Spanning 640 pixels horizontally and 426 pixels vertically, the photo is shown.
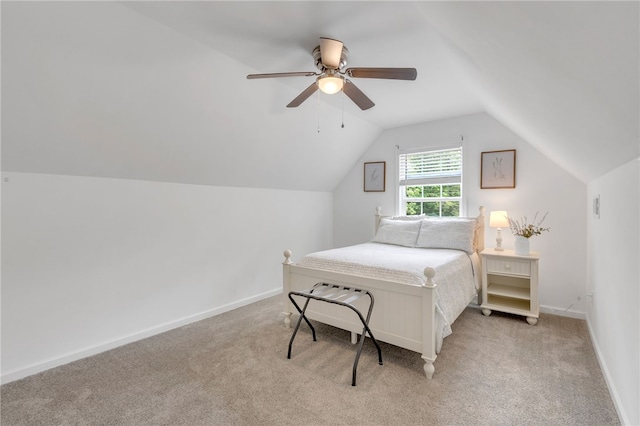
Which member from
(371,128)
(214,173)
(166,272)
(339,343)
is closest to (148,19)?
(214,173)

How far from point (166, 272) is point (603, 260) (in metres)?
3.71

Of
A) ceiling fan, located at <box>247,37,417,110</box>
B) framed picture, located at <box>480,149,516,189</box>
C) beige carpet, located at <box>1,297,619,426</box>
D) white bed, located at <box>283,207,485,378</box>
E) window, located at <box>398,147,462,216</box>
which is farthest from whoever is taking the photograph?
window, located at <box>398,147,462,216</box>

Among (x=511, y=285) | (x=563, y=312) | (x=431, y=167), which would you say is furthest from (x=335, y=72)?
(x=563, y=312)

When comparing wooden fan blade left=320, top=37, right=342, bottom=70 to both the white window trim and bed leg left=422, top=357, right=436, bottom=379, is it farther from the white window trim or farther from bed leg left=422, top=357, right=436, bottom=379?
the white window trim

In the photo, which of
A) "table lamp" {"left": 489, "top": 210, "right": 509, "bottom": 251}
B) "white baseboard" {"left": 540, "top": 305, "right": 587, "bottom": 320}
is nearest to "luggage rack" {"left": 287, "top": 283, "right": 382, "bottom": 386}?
"table lamp" {"left": 489, "top": 210, "right": 509, "bottom": 251}

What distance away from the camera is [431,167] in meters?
4.12

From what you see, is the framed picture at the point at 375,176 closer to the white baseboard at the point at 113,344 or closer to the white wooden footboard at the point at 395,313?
the white wooden footboard at the point at 395,313

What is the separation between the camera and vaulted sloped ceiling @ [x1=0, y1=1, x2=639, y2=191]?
953 millimetres

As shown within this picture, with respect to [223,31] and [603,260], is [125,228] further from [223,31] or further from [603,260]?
[603,260]

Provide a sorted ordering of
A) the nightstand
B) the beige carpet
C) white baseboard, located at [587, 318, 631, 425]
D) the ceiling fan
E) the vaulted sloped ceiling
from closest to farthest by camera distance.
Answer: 1. the vaulted sloped ceiling
2. white baseboard, located at [587, 318, 631, 425]
3. the beige carpet
4. the ceiling fan
5. the nightstand

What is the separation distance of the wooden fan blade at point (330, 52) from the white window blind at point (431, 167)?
2561mm

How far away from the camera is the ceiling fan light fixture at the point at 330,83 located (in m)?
2.01

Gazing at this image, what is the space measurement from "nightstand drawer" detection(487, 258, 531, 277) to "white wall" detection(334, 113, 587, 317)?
53 centimetres

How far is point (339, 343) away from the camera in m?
2.59
